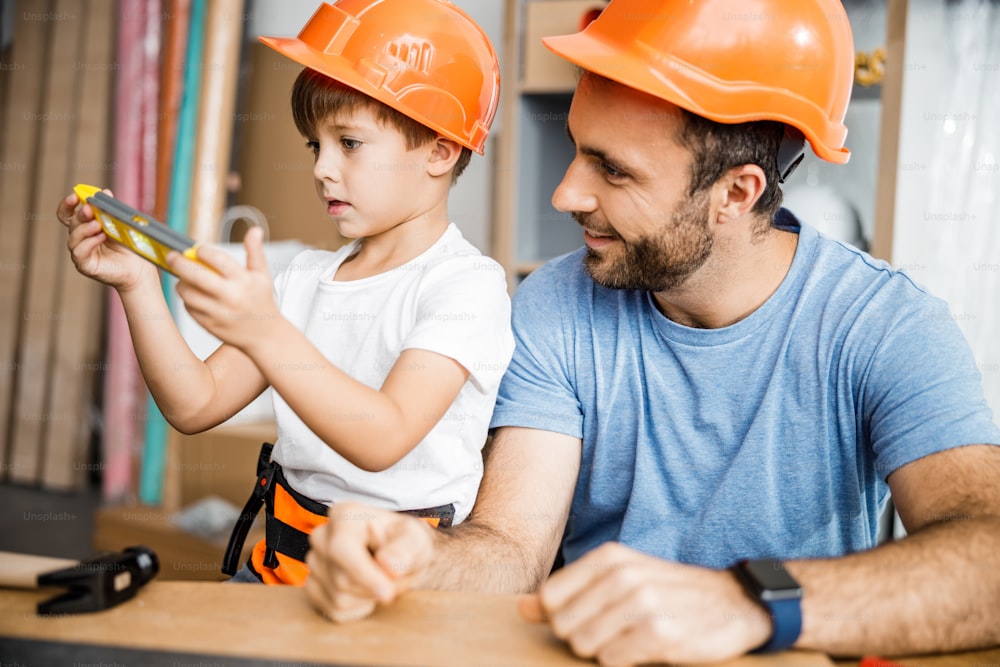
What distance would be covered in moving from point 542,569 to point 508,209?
1.96 metres

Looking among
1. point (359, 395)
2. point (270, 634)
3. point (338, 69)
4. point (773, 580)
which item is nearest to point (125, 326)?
point (338, 69)

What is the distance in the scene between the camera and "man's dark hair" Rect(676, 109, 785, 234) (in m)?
1.48

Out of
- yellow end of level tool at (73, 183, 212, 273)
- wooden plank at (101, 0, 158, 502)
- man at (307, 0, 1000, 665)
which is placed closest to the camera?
yellow end of level tool at (73, 183, 212, 273)

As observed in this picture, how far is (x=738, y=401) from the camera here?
60.1 inches

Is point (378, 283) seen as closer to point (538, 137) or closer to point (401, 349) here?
point (401, 349)

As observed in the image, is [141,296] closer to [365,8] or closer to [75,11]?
[365,8]

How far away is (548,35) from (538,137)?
1.25ft

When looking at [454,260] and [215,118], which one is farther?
[215,118]

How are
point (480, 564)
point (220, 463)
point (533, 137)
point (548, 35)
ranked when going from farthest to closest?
point (220, 463)
point (533, 137)
point (548, 35)
point (480, 564)

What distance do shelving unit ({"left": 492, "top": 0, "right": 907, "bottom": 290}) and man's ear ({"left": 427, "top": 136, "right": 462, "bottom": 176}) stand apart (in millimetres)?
1683

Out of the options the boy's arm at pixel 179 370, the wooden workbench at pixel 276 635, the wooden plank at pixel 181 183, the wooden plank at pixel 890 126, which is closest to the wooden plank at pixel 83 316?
the wooden plank at pixel 181 183

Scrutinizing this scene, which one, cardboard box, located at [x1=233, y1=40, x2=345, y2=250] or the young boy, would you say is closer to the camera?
the young boy

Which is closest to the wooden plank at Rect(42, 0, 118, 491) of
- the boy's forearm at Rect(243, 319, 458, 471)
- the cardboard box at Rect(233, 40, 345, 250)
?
the cardboard box at Rect(233, 40, 345, 250)

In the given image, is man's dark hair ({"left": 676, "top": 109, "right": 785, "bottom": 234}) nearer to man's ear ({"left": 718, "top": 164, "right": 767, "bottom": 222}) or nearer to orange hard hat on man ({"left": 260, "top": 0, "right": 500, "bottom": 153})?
man's ear ({"left": 718, "top": 164, "right": 767, "bottom": 222})
